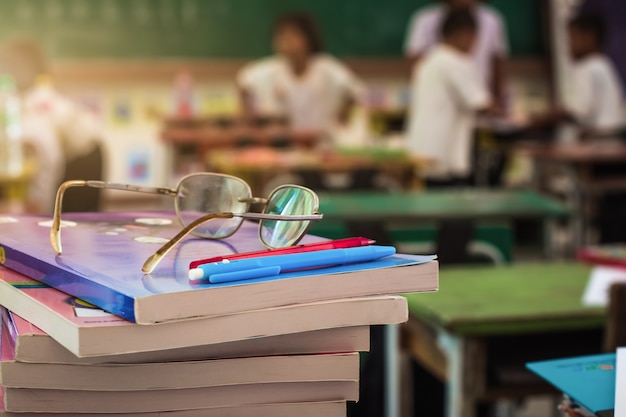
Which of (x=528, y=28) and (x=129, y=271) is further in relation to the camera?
(x=528, y=28)

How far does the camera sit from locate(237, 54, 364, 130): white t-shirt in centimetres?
704

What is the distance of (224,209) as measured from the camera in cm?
98

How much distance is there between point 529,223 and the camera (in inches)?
161

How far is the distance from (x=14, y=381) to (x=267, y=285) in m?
0.21

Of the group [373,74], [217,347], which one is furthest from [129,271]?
[373,74]

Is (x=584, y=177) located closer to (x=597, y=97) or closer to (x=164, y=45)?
(x=597, y=97)

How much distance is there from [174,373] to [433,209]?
2799mm

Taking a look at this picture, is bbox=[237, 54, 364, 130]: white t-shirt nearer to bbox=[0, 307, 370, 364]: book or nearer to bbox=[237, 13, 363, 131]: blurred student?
bbox=[237, 13, 363, 131]: blurred student

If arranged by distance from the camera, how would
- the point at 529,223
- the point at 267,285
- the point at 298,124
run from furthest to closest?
the point at 298,124, the point at 529,223, the point at 267,285

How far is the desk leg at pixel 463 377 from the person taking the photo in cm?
202

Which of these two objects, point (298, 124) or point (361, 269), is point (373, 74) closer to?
point (298, 124)

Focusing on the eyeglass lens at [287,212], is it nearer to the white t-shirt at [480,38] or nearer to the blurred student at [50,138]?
the blurred student at [50,138]

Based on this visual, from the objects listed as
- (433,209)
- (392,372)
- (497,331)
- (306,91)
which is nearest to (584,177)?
(306,91)

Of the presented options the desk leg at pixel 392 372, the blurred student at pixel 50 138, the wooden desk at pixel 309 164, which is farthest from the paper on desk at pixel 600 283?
the wooden desk at pixel 309 164
